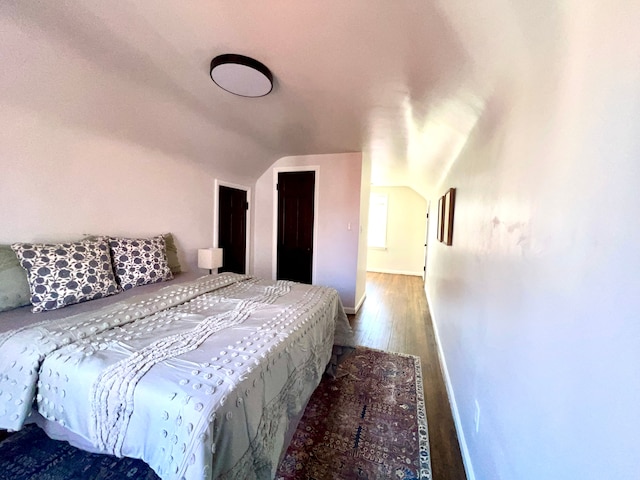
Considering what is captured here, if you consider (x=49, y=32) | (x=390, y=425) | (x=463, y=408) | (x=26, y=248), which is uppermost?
(x=49, y=32)

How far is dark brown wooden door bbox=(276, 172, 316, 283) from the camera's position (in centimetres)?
405

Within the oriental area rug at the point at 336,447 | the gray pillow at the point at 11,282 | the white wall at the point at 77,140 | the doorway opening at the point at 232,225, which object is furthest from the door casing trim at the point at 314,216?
the gray pillow at the point at 11,282

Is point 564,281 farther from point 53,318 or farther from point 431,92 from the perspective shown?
point 53,318

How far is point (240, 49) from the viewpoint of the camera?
158 centimetres

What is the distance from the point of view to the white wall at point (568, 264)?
0.52 m

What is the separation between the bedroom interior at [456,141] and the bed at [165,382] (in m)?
0.24

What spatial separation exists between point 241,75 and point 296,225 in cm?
254

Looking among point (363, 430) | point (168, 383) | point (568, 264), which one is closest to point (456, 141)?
point (568, 264)

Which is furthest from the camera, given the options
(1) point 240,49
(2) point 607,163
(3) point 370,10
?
(1) point 240,49

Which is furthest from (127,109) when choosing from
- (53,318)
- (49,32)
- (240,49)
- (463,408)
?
(463,408)

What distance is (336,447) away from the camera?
5.27ft

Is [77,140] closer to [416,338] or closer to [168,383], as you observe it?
[168,383]

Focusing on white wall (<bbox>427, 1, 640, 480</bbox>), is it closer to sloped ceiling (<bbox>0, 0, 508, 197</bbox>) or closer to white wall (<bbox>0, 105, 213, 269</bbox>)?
sloped ceiling (<bbox>0, 0, 508, 197</bbox>)

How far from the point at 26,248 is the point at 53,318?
550 millimetres
